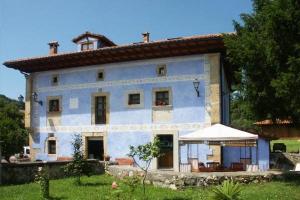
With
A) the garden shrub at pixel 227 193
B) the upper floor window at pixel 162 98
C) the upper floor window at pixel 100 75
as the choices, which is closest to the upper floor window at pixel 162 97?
the upper floor window at pixel 162 98

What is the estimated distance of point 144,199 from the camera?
1215 cm

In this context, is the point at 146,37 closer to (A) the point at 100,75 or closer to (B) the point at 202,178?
(A) the point at 100,75

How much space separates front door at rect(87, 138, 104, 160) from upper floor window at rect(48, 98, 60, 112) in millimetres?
2820

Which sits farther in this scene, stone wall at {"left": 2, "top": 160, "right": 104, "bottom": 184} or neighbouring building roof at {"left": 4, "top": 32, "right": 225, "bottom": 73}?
neighbouring building roof at {"left": 4, "top": 32, "right": 225, "bottom": 73}

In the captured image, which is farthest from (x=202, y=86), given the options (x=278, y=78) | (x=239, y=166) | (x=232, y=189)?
(x=232, y=189)

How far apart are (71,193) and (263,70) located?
8263 mm

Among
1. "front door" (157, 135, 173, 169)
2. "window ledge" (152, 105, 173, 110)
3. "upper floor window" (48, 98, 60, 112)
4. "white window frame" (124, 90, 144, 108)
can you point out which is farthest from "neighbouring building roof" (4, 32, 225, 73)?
"front door" (157, 135, 173, 169)

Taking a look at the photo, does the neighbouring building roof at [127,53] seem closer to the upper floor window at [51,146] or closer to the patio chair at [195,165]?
the upper floor window at [51,146]

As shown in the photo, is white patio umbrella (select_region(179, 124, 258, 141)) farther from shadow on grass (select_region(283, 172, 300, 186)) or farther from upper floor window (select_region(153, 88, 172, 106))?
upper floor window (select_region(153, 88, 172, 106))

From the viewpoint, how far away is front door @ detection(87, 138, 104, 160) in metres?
23.4

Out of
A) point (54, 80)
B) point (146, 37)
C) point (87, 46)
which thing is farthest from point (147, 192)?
point (54, 80)

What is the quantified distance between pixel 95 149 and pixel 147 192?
9767 mm

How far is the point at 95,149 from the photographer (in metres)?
23.7

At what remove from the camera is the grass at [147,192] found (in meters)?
13.0
